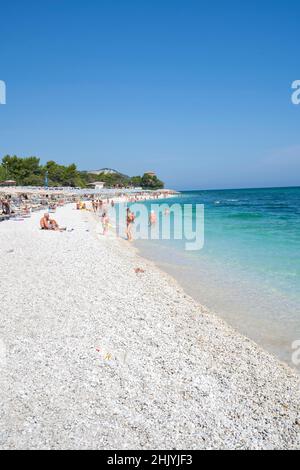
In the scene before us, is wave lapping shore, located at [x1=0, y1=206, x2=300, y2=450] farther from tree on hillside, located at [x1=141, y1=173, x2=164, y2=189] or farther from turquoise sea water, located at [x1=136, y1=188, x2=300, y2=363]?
tree on hillside, located at [x1=141, y1=173, x2=164, y2=189]

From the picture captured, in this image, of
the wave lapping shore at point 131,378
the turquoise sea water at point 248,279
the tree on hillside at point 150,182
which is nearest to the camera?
the wave lapping shore at point 131,378

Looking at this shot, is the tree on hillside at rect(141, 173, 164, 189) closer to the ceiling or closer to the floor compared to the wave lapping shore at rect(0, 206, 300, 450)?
closer to the ceiling

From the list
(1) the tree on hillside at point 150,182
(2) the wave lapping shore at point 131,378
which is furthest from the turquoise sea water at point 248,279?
(1) the tree on hillside at point 150,182

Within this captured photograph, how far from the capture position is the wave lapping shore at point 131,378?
297cm

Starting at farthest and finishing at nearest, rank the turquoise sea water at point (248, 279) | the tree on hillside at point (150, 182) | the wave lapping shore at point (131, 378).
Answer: the tree on hillside at point (150, 182) → the turquoise sea water at point (248, 279) → the wave lapping shore at point (131, 378)

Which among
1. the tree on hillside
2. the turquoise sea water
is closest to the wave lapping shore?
the turquoise sea water

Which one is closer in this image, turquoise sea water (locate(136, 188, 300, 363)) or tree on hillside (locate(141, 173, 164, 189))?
turquoise sea water (locate(136, 188, 300, 363))

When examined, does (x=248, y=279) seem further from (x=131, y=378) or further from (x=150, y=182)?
(x=150, y=182)

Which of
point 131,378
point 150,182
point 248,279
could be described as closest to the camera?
point 131,378

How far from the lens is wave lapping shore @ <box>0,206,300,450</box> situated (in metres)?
2.97

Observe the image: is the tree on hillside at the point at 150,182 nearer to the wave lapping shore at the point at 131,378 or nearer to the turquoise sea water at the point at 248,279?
the turquoise sea water at the point at 248,279

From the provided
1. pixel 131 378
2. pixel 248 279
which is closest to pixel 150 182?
pixel 248 279

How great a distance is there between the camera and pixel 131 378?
12.3ft
